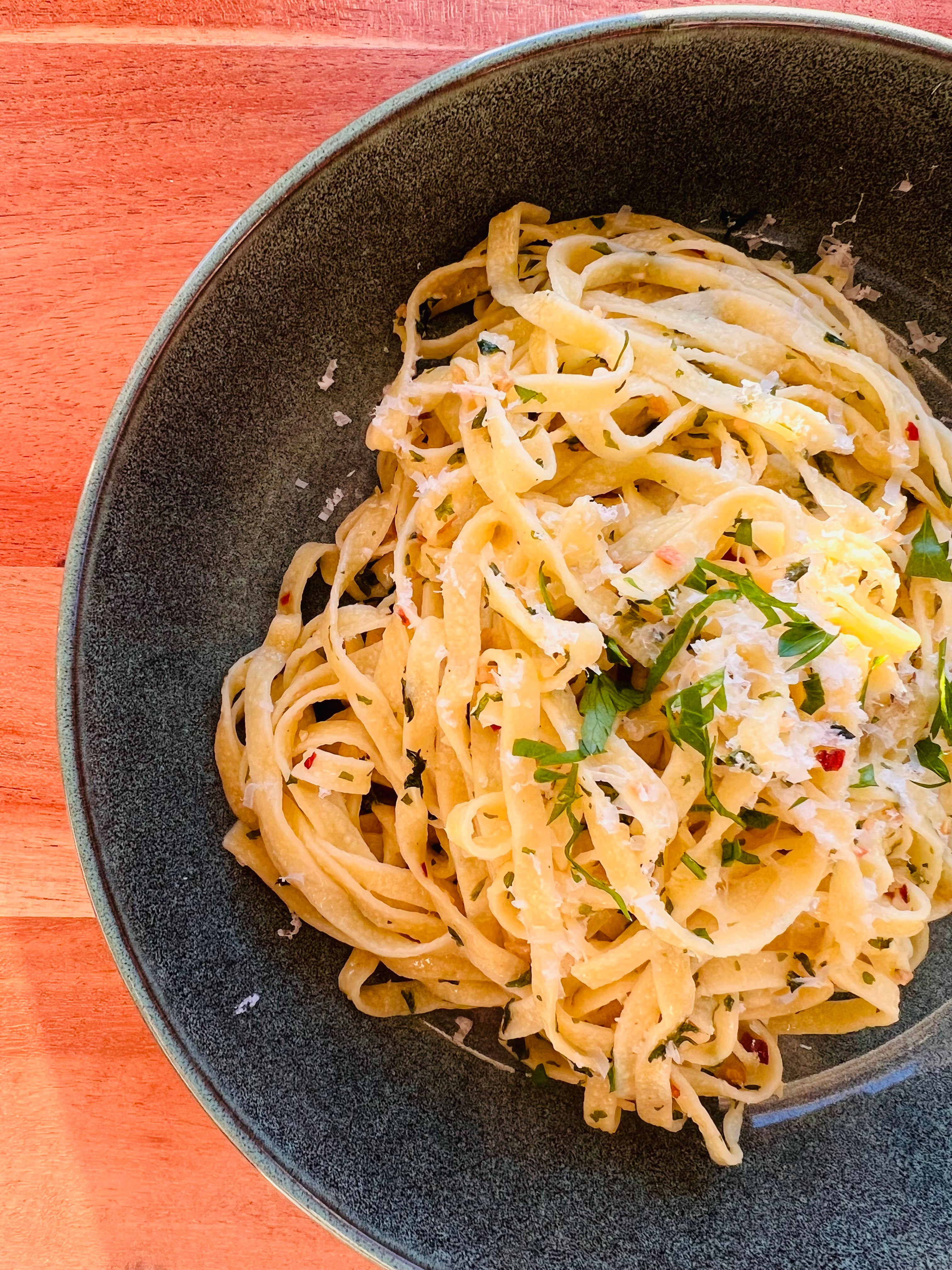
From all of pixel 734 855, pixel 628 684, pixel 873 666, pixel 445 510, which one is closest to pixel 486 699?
pixel 628 684

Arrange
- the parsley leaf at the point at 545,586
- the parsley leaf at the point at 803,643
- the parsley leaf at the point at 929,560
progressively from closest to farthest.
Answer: the parsley leaf at the point at 803,643, the parsley leaf at the point at 545,586, the parsley leaf at the point at 929,560

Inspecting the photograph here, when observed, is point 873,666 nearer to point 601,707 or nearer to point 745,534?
point 745,534

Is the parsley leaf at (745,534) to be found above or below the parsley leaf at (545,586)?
above

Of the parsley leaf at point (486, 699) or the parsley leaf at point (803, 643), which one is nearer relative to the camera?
the parsley leaf at point (803, 643)

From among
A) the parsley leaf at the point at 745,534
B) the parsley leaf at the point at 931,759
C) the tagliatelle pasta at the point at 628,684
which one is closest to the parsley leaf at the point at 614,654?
the tagliatelle pasta at the point at 628,684

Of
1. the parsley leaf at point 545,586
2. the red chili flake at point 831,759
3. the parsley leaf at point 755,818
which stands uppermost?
the parsley leaf at point 545,586

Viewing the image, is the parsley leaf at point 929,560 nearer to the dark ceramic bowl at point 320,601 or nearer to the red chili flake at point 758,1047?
the dark ceramic bowl at point 320,601
